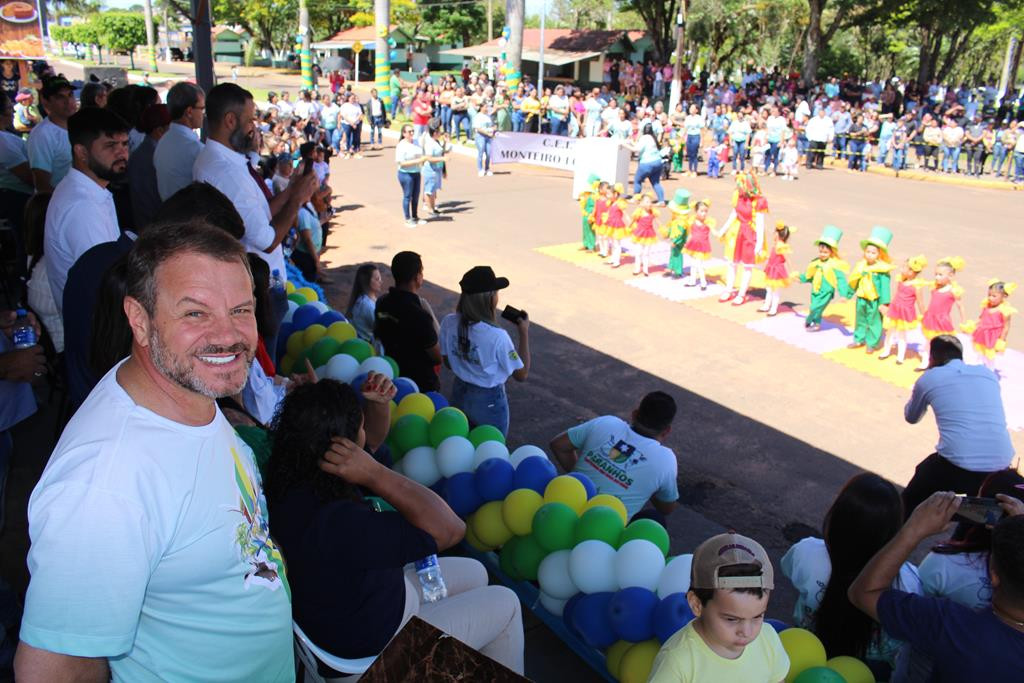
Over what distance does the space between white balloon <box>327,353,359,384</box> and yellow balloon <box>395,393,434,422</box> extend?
430 mm

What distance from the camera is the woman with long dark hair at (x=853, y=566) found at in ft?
9.96

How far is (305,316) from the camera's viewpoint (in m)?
5.89

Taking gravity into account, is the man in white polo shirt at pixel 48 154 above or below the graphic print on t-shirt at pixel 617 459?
above

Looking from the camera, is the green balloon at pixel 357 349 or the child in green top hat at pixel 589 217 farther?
the child in green top hat at pixel 589 217

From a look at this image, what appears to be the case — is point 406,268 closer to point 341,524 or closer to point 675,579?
point 675,579

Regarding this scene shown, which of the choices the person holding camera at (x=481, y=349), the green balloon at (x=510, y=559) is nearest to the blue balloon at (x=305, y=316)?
the person holding camera at (x=481, y=349)

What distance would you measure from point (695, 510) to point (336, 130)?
18.0 m

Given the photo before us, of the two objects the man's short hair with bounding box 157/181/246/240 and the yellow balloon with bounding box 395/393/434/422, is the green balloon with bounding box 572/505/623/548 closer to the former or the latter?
the yellow balloon with bounding box 395/393/434/422

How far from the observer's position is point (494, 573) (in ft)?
13.0

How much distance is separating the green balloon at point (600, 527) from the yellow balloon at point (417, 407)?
4.26 ft

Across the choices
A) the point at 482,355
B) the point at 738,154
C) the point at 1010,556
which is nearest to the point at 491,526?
the point at 482,355

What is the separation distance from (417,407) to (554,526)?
1.32 m

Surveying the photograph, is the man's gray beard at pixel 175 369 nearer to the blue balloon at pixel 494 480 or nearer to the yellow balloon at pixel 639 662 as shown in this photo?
the yellow balloon at pixel 639 662

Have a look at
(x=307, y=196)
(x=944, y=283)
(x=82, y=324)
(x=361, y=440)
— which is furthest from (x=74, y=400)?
(x=944, y=283)
